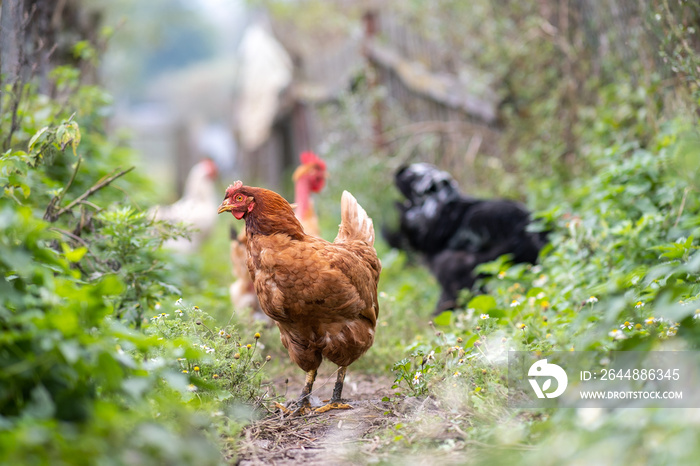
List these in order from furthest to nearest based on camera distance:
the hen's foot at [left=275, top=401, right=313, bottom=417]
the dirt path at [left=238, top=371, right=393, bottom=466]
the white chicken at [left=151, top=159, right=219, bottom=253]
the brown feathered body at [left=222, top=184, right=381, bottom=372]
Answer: the white chicken at [left=151, top=159, right=219, bottom=253], the hen's foot at [left=275, top=401, right=313, bottom=417], the brown feathered body at [left=222, top=184, right=381, bottom=372], the dirt path at [left=238, top=371, right=393, bottom=466]

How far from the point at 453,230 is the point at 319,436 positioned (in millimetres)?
3241

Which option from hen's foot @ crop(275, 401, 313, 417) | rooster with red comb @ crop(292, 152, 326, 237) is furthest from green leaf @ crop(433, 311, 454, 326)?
rooster with red comb @ crop(292, 152, 326, 237)

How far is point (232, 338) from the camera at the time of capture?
3.19m

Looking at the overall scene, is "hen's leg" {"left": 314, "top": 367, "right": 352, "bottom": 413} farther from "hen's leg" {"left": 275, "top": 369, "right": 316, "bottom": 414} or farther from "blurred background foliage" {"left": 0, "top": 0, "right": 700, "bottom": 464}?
"blurred background foliage" {"left": 0, "top": 0, "right": 700, "bottom": 464}

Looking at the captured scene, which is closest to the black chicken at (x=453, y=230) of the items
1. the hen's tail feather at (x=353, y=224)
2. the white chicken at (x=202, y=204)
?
the hen's tail feather at (x=353, y=224)

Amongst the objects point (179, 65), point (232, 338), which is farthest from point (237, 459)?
point (179, 65)

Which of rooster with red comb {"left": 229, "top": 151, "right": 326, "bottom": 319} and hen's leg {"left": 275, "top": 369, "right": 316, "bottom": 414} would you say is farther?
rooster with red comb {"left": 229, "top": 151, "right": 326, "bottom": 319}

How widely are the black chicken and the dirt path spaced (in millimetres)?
2064

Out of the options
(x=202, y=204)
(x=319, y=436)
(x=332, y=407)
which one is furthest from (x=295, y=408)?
(x=202, y=204)

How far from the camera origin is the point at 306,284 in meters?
2.94

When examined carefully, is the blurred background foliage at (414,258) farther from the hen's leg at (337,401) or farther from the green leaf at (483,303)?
the hen's leg at (337,401)

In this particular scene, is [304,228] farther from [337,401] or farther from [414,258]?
[414,258]

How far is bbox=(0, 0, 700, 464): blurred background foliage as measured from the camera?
68.7 inches

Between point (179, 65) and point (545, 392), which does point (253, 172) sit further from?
point (179, 65)
